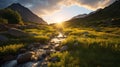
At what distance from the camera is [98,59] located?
16297mm

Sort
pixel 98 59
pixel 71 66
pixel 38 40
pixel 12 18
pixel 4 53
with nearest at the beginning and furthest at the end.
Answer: pixel 71 66 → pixel 98 59 → pixel 4 53 → pixel 38 40 → pixel 12 18

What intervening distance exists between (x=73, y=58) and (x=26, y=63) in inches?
192

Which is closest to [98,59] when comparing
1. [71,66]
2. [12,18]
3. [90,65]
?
[90,65]

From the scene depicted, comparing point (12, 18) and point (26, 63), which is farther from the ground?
point (12, 18)

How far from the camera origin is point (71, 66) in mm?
14312

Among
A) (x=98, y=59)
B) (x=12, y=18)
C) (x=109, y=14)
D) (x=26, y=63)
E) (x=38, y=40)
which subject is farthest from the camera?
(x=109, y=14)

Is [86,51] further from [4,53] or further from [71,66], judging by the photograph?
[4,53]

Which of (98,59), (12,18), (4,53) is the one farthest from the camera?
(12,18)

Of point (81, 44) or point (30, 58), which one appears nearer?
point (30, 58)

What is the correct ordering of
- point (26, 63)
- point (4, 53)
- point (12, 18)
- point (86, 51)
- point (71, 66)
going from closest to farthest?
point (71, 66)
point (26, 63)
point (86, 51)
point (4, 53)
point (12, 18)

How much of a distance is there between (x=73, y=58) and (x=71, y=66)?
2.22 meters

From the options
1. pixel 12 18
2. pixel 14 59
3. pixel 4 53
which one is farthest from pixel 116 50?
pixel 12 18

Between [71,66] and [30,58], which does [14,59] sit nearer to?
[30,58]

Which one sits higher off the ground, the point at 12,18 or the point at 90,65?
the point at 12,18
